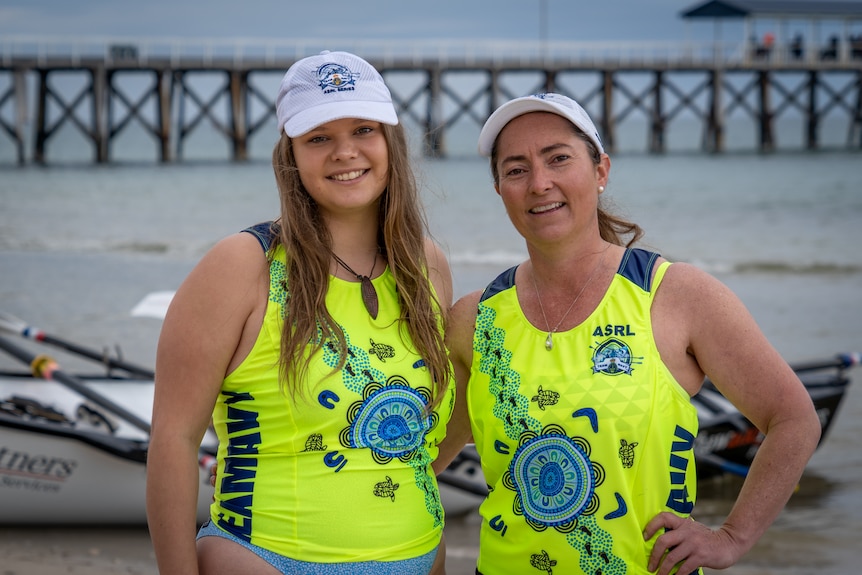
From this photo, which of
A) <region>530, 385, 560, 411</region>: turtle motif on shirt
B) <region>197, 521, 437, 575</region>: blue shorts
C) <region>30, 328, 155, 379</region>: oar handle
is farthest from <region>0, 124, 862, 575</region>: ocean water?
<region>30, 328, 155, 379</region>: oar handle

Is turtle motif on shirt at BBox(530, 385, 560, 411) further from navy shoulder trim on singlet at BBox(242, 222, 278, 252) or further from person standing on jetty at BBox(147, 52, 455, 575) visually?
navy shoulder trim on singlet at BBox(242, 222, 278, 252)

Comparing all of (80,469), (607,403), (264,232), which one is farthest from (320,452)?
(80,469)

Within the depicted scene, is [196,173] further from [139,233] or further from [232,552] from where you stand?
[232,552]

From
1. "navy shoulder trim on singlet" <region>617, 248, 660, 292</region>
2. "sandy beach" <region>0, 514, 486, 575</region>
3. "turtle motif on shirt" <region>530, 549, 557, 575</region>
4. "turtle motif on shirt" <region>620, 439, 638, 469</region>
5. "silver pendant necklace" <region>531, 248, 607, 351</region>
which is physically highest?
"navy shoulder trim on singlet" <region>617, 248, 660, 292</region>

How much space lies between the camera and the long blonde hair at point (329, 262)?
211 cm

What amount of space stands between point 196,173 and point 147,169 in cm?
250

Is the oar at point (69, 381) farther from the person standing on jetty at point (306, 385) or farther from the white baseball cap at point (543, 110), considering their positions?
the white baseball cap at point (543, 110)

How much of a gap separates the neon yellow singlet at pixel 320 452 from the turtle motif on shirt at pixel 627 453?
0.44m

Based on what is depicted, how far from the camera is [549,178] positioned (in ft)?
7.48

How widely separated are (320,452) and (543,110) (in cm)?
89

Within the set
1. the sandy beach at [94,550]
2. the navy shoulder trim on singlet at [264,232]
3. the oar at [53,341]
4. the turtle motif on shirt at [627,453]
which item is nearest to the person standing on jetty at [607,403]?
the turtle motif on shirt at [627,453]

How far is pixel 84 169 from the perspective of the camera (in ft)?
121

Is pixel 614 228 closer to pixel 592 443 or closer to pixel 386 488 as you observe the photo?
pixel 592 443

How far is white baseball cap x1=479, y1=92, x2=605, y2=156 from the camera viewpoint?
225cm
